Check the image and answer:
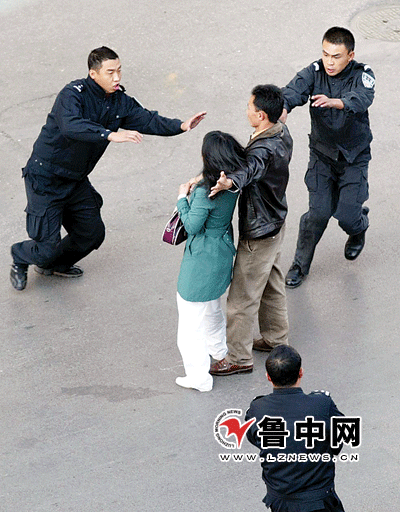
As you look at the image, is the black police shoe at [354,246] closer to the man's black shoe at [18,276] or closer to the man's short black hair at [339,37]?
the man's short black hair at [339,37]

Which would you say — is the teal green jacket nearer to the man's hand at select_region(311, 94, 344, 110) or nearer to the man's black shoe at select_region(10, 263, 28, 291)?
the man's hand at select_region(311, 94, 344, 110)

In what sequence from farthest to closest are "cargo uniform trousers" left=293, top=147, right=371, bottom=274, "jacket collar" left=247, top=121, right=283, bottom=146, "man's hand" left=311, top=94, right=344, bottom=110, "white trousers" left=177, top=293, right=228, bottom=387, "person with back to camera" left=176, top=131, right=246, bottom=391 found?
"cargo uniform trousers" left=293, top=147, right=371, bottom=274 < "man's hand" left=311, top=94, right=344, bottom=110 < "white trousers" left=177, top=293, right=228, bottom=387 < "jacket collar" left=247, top=121, right=283, bottom=146 < "person with back to camera" left=176, top=131, right=246, bottom=391

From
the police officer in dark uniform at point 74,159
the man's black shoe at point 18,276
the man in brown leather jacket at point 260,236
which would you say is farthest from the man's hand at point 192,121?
the man's black shoe at point 18,276

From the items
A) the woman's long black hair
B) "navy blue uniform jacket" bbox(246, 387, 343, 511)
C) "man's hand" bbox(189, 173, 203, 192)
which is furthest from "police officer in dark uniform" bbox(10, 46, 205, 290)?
"navy blue uniform jacket" bbox(246, 387, 343, 511)

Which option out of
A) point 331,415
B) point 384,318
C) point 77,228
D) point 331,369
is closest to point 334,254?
point 384,318

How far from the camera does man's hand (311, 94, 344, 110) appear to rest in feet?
19.0

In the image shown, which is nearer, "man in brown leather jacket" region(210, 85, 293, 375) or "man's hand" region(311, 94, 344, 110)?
"man in brown leather jacket" region(210, 85, 293, 375)

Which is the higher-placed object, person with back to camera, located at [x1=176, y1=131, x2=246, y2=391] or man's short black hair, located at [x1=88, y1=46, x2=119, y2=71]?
man's short black hair, located at [x1=88, y1=46, x2=119, y2=71]

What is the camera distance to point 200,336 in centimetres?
564

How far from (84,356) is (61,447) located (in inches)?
32.6

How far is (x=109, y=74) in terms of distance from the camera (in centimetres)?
591

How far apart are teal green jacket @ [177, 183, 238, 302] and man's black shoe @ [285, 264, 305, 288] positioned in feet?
4.20

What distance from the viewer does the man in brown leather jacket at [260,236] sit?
17.4ft

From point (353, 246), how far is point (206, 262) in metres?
1.88
